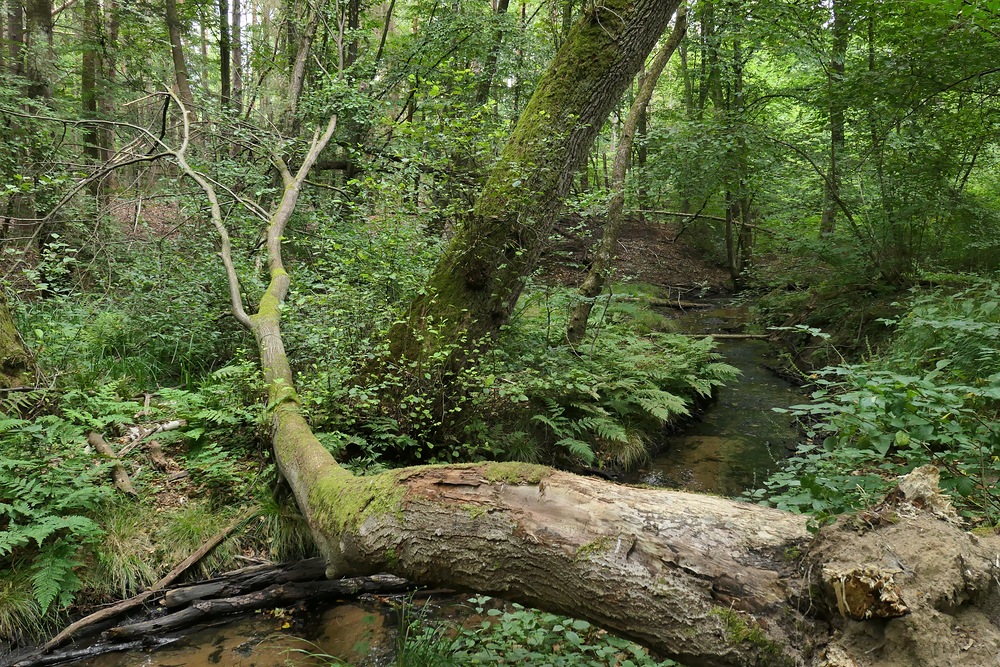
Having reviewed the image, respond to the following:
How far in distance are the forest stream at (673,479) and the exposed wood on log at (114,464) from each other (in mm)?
1110

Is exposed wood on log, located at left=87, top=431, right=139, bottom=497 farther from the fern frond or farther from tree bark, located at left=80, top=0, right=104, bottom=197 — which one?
tree bark, located at left=80, top=0, right=104, bottom=197

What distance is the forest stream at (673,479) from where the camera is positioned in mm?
3303

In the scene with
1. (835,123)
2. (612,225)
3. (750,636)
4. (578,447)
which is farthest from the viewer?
(835,123)

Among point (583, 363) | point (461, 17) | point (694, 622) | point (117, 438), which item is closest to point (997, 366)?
point (694, 622)

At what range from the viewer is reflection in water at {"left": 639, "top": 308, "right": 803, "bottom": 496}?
20.3 ft

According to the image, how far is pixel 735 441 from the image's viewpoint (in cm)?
712

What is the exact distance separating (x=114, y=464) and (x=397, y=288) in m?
2.81

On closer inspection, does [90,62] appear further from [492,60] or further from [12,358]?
[12,358]

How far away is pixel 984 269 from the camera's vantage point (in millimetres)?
8133

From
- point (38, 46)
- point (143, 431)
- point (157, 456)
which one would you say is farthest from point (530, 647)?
point (38, 46)

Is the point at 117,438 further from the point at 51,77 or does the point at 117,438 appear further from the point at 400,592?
the point at 51,77

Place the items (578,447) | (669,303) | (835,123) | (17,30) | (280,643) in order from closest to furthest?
(280,643)
(578,447)
(17,30)
(835,123)
(669,303)

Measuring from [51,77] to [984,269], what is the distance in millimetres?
14341

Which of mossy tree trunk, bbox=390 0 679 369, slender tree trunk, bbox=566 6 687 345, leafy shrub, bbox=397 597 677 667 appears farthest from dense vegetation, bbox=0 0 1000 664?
leafy shrub, bbox=397 597 677 667
